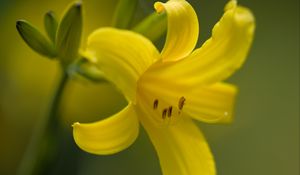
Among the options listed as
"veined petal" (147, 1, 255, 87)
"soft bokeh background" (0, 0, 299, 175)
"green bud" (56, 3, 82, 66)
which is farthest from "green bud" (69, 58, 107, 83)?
"soft bokeh background" (0, 0, 299, 175)

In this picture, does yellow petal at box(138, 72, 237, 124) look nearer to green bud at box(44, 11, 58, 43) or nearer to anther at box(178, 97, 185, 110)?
anther at box(178, 97, 185, 110)

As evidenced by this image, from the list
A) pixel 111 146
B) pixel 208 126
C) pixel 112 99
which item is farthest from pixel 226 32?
pixel 208 126

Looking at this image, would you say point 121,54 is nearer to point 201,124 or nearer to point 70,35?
point 70,35

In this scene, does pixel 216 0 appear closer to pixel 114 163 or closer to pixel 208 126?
pixel 208 126

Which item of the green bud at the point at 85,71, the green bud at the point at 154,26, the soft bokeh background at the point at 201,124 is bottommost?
the soft bokeh background at the point at 201,124

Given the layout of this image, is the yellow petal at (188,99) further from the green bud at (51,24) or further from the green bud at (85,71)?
the green bud at (51,24)

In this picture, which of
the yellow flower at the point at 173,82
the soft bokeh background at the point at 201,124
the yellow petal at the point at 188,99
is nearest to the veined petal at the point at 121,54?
the yellow flower at the point at 173,82

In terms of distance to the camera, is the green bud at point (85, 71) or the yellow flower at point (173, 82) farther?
the green bud at point (85, 71)
